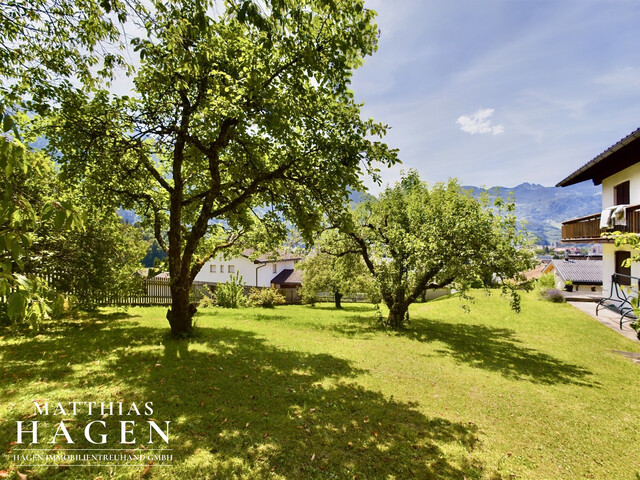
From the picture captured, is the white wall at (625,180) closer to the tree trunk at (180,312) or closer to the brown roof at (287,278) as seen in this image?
the tree trunk at (180,312)

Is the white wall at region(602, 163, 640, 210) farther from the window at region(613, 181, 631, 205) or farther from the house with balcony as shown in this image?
the window at region(613, 181, 631, 205)

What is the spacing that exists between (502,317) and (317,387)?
16.4 m

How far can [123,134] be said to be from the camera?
827 cm

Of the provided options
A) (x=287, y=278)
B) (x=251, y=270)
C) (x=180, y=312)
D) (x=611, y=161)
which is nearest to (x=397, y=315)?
(x=180, y=312)

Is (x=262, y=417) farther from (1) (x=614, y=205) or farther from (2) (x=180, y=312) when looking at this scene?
(1) (x=614, y=205)

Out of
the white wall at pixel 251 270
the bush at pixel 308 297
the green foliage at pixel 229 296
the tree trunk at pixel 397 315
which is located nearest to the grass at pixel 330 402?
the tree trunk at pixel 397 315

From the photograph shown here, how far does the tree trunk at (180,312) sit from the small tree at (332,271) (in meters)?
8.01

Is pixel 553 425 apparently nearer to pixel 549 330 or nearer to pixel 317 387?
pixel 317 387

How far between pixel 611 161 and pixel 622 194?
2157 millimetres

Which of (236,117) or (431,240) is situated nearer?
(236,117)

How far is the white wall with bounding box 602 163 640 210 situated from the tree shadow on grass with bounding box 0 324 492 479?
19280 mm

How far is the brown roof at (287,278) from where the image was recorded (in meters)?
43.3

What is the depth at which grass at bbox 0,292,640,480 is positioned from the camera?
388 centimetres

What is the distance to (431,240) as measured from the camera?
12.0 metres
